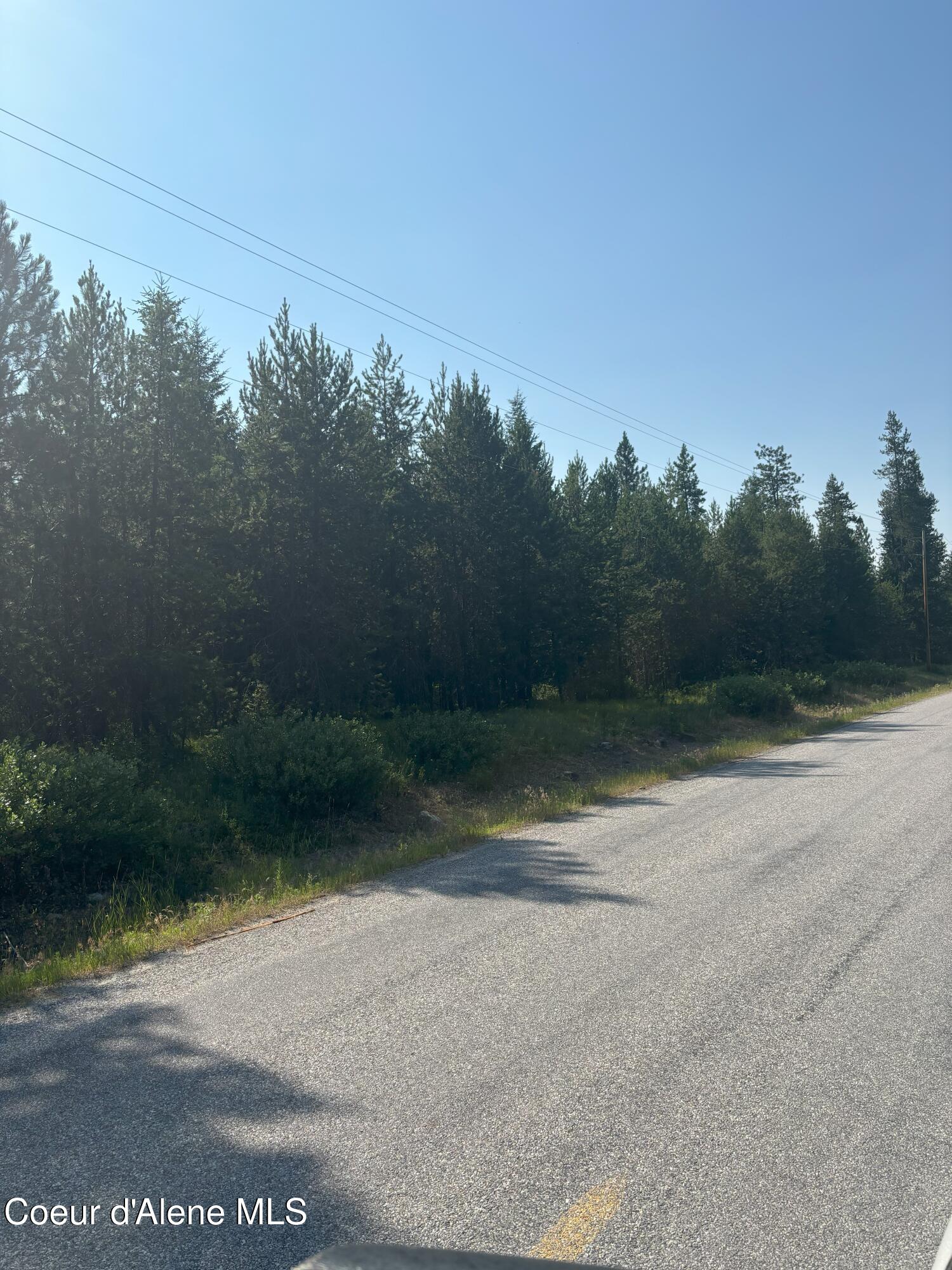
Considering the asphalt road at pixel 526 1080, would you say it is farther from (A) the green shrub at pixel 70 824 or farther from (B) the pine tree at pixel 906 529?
(B) the pine tree at pixel 906 529

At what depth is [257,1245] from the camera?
113 inches

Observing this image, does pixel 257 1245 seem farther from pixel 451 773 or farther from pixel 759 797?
pixel 451 773

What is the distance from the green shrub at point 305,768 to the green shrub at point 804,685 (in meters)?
24.1

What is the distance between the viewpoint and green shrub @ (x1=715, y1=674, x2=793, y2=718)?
2839cm

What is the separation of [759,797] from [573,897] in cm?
587

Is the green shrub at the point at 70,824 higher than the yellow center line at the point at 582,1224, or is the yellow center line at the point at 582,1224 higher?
the green shrub at the point at 70,824

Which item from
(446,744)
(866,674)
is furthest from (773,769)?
(866,674)

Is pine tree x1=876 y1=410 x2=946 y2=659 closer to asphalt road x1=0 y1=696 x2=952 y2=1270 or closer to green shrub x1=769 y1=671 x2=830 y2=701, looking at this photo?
green shrub x1=769 y1=671 x2=830 y2=701

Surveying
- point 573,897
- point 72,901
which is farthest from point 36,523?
point 573,897

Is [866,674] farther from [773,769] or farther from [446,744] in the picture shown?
[446,744]

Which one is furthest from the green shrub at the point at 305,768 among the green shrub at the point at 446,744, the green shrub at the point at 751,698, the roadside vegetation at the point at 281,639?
the green shrub at the point at 751,698

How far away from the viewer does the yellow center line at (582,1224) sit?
2.76 m

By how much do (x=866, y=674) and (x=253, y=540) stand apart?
116 feet

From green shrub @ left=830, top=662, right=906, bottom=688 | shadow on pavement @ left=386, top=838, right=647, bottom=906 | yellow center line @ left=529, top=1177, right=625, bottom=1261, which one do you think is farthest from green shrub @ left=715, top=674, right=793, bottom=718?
yellow center line @ left=529, top=1177, right=625, bottom=1261
